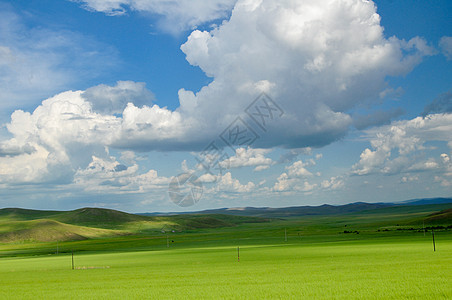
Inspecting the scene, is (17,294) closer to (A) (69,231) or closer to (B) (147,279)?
(B) (147,279)

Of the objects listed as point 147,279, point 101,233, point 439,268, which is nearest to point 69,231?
point 101,233

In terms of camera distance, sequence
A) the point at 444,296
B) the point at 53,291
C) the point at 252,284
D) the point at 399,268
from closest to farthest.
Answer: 1. the point at 444,296
2. the point at 252,284
3. the point at 53,291
4. the point at 399,268

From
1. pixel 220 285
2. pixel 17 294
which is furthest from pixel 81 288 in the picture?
pixel 220 285

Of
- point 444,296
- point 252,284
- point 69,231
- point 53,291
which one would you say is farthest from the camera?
point 69,231

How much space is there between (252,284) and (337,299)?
26.1 feet

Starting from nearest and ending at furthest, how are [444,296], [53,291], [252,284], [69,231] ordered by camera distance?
[444,296]
[252,284]
[53,291]
[69,231]

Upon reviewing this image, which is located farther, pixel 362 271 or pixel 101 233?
pixel 101 233

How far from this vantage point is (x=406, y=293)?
21.8 meters

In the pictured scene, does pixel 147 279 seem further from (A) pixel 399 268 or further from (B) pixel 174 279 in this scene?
(A) pixel 399 268

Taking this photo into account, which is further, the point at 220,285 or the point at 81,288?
the point at 81,288

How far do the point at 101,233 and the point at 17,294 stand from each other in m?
165

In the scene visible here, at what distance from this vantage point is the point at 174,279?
3350cm

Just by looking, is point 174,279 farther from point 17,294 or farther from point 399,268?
point 399,268

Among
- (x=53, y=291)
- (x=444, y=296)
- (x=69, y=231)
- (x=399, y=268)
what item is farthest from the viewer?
(x=69, y=231)
